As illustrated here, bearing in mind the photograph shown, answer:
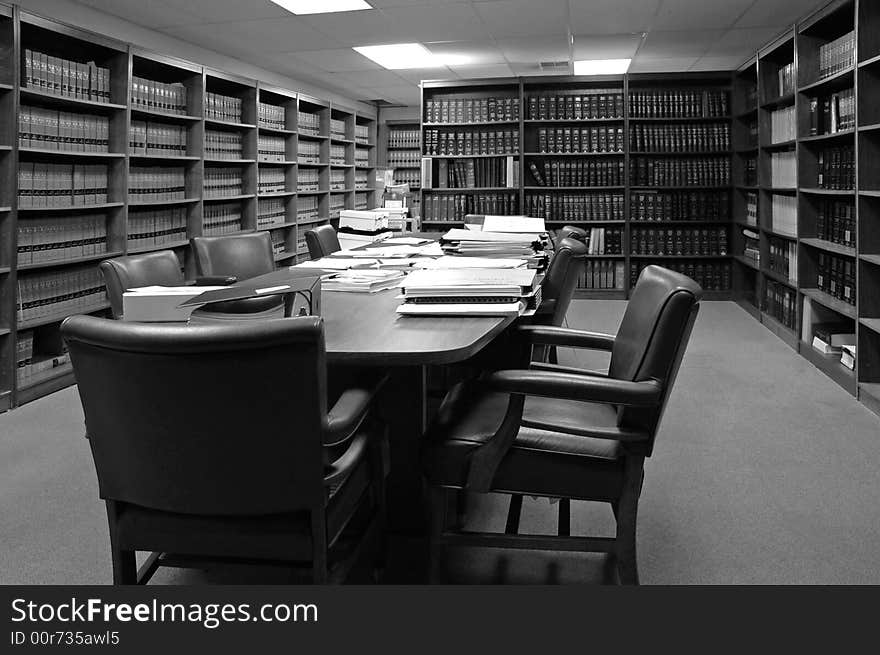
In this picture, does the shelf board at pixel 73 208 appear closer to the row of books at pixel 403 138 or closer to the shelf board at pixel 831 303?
the shelf board at pixel 831 303

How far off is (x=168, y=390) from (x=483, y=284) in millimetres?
1040

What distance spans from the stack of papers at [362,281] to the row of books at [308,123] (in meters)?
5.39

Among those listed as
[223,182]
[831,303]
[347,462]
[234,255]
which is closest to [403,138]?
[223,182]

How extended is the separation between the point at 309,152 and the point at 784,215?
506cm

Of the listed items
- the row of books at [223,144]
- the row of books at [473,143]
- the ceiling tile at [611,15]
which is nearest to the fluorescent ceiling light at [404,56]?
the row of books at [473,143]

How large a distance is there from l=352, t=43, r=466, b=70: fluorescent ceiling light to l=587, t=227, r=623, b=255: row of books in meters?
2.31

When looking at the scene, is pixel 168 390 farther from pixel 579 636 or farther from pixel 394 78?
pixel 394 78

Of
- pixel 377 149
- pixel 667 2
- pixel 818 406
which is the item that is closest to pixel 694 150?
pixel 667 2

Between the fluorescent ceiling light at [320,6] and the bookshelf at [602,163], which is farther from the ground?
the fluorescent ceiling light at [320,6]

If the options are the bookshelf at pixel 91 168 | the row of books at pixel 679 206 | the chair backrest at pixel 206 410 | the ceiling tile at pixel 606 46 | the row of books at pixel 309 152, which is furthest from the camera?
the row of books at pixel 309 152

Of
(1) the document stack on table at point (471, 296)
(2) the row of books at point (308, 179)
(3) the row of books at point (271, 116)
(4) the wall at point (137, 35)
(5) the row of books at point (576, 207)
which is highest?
(4) the wall at point (137, 35)

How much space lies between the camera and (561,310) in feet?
9.43

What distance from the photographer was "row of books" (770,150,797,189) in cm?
518

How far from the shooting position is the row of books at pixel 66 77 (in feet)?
13.3
